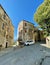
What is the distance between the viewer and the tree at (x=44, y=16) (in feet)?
88.7

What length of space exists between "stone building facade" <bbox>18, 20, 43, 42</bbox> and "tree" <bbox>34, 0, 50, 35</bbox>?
941cm

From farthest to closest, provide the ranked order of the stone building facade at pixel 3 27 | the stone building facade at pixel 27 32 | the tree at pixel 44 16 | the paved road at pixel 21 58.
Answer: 1. the stone building facade at pixel 27 32
2. the stone building facade at pixel 3 27
3. the tree at pixel 44 16
4. the paved road at pixel 21 58

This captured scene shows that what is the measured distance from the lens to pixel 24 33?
42.2m

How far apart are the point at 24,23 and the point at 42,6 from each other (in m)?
15.5

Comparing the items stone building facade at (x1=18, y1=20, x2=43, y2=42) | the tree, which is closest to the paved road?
the tree

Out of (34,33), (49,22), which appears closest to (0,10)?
(49,22)

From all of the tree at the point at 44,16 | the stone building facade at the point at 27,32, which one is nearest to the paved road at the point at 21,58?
the tree at the point at 44,16

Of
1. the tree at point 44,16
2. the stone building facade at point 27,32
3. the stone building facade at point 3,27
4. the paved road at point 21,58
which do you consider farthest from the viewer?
the stone building facade at point 27,32

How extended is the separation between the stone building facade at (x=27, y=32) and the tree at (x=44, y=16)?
9.41 meters

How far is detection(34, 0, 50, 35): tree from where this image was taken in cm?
2703

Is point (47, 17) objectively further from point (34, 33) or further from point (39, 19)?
point (34, 33)

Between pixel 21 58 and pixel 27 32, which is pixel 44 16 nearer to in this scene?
pixel 21 58

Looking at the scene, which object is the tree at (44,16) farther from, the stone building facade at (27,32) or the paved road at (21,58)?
the paved road at (21,58)

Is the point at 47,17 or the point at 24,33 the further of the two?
the point at 24,33
